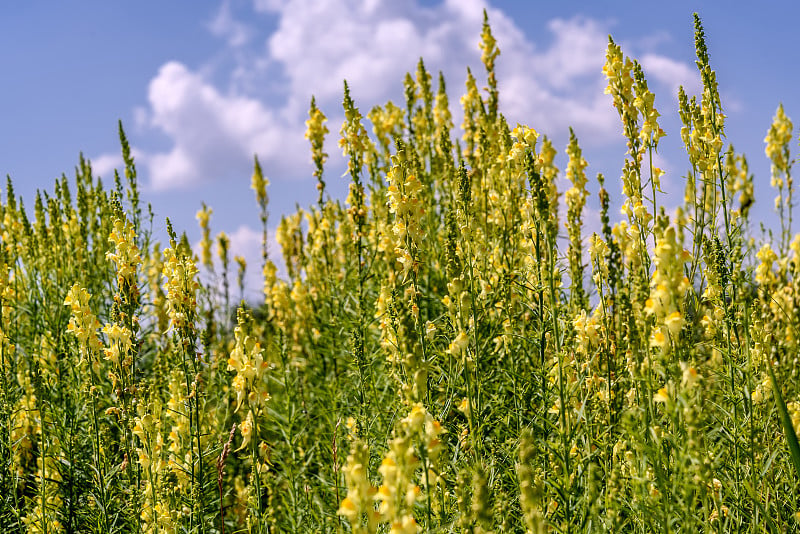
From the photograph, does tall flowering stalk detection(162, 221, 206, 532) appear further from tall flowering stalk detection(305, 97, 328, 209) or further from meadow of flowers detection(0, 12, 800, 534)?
tall flowering stalk detection(305, 97, 328, 209)

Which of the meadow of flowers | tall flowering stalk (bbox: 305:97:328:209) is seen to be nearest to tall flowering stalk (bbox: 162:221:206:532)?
the meadow of flowers

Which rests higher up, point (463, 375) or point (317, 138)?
point (317, 138)

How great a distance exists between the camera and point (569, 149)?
584cm

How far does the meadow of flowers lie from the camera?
242cm

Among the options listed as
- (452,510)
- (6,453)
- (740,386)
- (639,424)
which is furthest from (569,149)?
(6,453)

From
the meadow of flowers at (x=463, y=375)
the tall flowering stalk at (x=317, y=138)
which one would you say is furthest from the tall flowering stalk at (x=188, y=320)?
the tall flowering stalk at (x=317, y=138)

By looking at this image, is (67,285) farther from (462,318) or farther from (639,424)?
(639,424)

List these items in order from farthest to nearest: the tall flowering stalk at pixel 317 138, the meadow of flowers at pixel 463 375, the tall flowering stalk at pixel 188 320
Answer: the tall flowering stalk at pixel 317 138, the tall flowering stalk at pixel 188 320, the meadow of flowers at pixel 463 375

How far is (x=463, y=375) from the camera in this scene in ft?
12.2

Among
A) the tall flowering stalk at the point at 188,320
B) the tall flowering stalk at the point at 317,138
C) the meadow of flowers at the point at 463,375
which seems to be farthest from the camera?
the tall flowering stalk at the point at 317,138

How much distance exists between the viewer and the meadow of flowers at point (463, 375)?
2.42m

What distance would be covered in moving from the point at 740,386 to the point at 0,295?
4.29 meters

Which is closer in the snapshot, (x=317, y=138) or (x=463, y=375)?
(x=463, y=375)

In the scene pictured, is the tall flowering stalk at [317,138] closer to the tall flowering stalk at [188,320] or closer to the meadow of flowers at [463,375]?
the meadow of flowers at [463,375]
